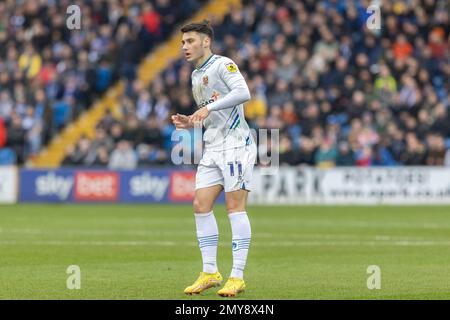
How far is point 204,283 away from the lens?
1128 cm

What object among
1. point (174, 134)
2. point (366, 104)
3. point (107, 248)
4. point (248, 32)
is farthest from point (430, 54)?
point (107, 248)

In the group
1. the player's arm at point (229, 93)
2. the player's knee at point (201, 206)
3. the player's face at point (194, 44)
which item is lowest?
the player's knee at point (201, 206)

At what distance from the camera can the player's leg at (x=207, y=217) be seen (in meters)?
11.4

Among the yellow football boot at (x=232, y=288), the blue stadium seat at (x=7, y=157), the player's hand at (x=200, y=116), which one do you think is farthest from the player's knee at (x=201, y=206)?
the blue stadium seat at (x=7, y=157)

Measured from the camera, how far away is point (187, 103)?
31297mm

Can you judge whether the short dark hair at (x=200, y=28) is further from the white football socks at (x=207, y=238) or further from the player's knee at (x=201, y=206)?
the white football socks at (x=207, y=238)

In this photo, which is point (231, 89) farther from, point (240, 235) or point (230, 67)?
point (240, 235)

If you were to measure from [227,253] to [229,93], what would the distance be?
543 centimetres

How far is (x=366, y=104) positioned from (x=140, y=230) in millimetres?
11893

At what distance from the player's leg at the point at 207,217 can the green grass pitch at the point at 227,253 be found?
0.26 meters

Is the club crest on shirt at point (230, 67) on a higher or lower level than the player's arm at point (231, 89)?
higher

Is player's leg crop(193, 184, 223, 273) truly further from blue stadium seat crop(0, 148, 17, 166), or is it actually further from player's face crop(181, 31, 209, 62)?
blue stadium seat crop(0, 148, 17, 166)

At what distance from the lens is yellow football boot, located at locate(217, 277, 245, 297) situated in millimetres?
10898

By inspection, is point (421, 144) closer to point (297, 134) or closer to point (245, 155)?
point (297, 134)
